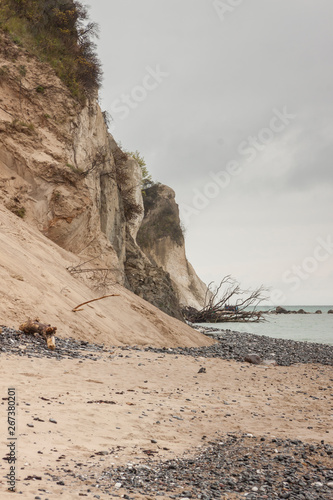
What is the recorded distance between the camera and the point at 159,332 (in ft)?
43.6

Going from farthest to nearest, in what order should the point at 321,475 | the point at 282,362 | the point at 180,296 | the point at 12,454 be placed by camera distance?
the point at 180,296 → the point at 282,362 → the point at 321,475 → the point at 12,454

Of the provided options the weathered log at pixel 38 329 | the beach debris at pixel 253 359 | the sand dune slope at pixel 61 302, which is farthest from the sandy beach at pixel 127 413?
the beach debris at pixel 253 359

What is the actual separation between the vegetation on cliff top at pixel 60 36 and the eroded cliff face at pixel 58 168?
29.8 inches

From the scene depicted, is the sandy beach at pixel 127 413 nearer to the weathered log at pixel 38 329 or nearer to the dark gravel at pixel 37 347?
the dark gravel at pixel 37 347

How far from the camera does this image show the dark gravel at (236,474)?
3.40 m

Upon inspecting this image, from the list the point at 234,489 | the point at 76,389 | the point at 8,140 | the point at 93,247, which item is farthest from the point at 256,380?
the point at 8,140

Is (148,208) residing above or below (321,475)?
above

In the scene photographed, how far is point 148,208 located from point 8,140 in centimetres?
3508

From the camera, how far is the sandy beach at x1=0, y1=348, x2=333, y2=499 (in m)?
3.51

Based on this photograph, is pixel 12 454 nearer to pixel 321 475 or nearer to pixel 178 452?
pixel 178 452

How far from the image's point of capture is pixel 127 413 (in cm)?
520

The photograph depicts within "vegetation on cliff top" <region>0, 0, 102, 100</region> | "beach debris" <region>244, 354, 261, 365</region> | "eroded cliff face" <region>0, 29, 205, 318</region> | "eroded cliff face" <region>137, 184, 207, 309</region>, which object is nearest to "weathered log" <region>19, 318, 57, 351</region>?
"beach debris" <region>244, 354, 261, 365</region>

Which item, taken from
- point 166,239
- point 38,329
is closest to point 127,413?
point 38,329

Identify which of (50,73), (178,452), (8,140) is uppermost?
(50,73)
